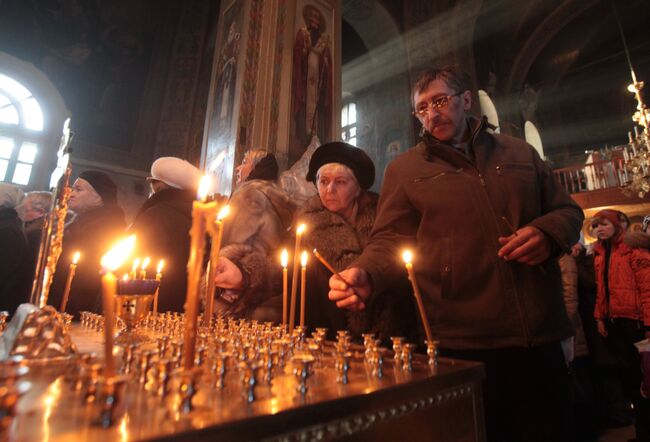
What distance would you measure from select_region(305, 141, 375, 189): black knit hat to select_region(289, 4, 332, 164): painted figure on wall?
330 centimetres

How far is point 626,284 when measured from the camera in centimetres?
318

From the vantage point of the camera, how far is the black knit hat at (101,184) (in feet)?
7.88

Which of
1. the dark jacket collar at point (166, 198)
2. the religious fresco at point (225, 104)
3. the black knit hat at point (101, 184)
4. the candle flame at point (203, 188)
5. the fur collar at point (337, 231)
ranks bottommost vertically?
the candle flame at point (203, 188)

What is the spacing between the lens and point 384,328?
1.54 meters

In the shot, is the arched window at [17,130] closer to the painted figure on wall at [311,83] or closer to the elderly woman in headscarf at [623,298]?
the painted figure on wall at [311,83]

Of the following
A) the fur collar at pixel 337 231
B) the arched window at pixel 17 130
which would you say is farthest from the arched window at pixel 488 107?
the arched window at pixel 17 130

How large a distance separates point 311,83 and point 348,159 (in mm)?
4304

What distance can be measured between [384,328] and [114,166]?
9.86 meters

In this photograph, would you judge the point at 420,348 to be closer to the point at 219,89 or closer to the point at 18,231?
the point at 18,231

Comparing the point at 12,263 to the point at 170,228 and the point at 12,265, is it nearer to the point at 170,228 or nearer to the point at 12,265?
the point at 12,265

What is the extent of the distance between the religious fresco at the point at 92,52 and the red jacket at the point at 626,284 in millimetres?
10744

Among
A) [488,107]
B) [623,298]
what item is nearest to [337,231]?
[623,298]

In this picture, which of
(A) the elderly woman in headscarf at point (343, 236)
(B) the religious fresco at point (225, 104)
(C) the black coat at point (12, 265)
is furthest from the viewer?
(B) the religious fresco at point (225, 104)

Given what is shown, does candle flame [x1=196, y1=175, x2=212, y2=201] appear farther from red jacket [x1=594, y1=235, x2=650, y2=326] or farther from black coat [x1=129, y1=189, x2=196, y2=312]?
red jacket [x1=594, y1=235, x2=650, y2=326]
